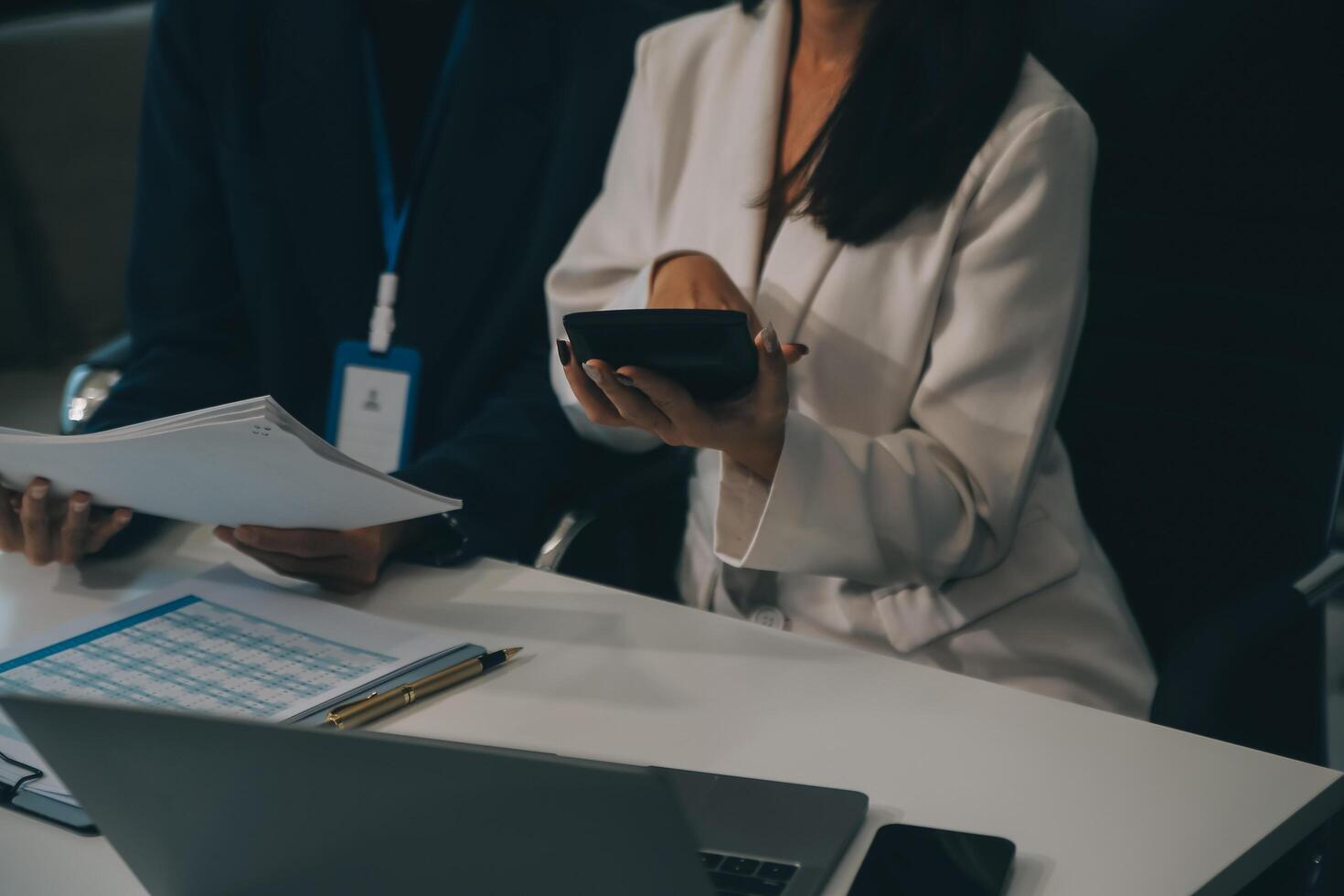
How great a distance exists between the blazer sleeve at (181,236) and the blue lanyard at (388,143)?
19cm

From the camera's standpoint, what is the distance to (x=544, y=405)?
1391mm

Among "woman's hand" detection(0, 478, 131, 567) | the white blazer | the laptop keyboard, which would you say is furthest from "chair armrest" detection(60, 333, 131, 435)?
the laptop keyboard

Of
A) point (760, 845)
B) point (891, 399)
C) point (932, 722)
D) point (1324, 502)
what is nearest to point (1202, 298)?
point (1324, 502)

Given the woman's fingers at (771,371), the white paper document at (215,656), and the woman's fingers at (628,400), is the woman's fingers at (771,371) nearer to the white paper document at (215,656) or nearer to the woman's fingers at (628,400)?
the woman's fingers at (628,400)

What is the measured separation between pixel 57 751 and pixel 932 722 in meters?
0.52

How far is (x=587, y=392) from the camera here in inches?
37.9

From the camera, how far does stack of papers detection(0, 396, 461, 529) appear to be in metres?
0.82

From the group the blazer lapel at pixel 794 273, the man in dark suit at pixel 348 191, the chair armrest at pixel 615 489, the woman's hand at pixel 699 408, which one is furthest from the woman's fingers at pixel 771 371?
the man in dark suit at pixel 348 191

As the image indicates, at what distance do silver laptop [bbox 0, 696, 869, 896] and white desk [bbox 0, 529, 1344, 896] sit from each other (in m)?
0.10

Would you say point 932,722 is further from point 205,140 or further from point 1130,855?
point 205,140

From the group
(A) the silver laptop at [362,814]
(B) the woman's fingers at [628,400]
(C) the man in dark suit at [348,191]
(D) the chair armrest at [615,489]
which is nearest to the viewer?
(A) the silver laptop at [362,814]

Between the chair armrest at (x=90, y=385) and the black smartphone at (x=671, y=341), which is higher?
the black smartphone at (x=671, y=341)

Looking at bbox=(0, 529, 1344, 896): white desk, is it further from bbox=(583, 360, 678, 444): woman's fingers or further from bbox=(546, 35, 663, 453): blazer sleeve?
bbox=(546, 35, 663, 453): blazer sleeve

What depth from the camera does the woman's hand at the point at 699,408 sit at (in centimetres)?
92
